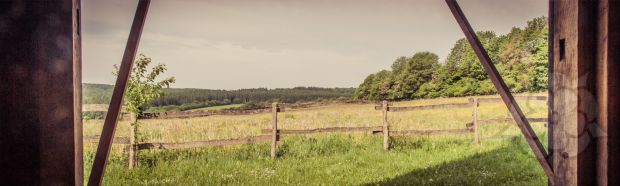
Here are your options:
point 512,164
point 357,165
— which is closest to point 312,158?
point 357,165

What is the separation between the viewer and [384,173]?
7156mm

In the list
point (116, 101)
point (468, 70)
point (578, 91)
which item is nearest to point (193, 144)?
point (116, 101)

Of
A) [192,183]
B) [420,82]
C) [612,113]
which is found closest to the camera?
[612,113]

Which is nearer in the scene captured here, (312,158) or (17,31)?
(17,31)

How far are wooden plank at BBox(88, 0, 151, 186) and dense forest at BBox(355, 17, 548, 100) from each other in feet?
139

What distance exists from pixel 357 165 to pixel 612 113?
21.7 ft

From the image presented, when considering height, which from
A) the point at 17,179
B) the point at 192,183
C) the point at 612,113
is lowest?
the point at 192,183

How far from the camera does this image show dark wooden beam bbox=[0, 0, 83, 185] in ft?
3.95

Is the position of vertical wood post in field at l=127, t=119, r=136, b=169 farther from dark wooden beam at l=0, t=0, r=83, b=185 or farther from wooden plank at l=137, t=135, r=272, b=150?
dark wooden beam at l=0, t=0, r=83, b=185

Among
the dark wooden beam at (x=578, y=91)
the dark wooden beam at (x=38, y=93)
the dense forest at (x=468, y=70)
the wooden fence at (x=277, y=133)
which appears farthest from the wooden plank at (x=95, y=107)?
the dense forest at (x=468, y=70)

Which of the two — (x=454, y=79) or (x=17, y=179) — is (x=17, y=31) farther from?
(x=454, y=79)

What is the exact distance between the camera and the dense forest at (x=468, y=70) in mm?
46531

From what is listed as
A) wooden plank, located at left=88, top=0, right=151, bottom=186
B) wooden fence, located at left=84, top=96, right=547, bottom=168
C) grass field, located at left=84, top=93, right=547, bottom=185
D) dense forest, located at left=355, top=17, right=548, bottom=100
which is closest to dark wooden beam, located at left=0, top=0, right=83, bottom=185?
wooden plank, located at left=88, top=0, right=151, bottom=186

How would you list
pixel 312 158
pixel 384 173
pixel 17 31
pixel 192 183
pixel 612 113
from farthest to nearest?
pixel 312 158 < pixel 384 173 < pixel 192 183 < pixel 612 113 < pixel 17 31
